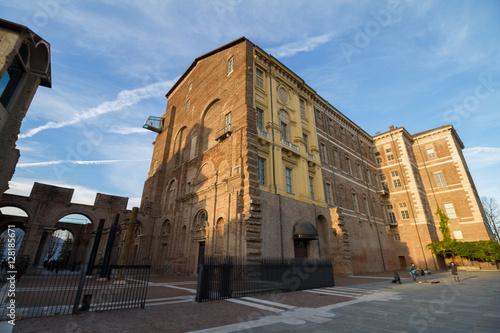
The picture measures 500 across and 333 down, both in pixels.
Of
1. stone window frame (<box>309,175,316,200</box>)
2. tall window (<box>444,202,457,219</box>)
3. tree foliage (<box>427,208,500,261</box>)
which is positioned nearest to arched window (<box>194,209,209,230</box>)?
stone window frame (<box>309,175,316,200</box>)

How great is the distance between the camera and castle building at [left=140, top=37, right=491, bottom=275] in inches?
629

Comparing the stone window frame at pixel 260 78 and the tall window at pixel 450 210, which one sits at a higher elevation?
the stone window frame at pixel 260 78

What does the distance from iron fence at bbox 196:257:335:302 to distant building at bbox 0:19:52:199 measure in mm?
8031

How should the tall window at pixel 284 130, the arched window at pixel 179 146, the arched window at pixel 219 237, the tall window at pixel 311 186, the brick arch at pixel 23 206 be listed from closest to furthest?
the arched window at pixel 219 237 → the brick arch at pixel 23 206 → the tall window at pixel 284 130 → the tall window at pixel 311 186 → the arched window at pixel 179 146

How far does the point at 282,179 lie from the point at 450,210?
1100 inches

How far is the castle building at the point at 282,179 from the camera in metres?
16.0

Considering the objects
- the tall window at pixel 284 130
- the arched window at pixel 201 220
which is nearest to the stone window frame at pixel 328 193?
the tall window at pixel 284 130

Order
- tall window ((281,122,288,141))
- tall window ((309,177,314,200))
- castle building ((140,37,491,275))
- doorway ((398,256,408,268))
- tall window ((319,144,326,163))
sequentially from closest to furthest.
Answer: castle building ((140,37,491,275))
tall window ((281,122,288,141))
tall window ((309,177,314,200))
tall window ((319,144,326,163))
doorway ((398,256,408,268))

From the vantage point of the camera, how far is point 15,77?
9.30 m

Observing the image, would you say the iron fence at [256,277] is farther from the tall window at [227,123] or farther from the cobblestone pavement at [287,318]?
the tall window at [227,123]

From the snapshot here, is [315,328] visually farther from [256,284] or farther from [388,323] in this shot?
[256,284]

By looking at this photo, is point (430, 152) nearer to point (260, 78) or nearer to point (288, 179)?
point (288, 179)

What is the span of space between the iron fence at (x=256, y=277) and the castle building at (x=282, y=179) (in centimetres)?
234

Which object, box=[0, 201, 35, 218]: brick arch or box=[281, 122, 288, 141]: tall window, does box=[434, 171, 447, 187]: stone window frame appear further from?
box=[0, 201, 35, 218]: brick arch
